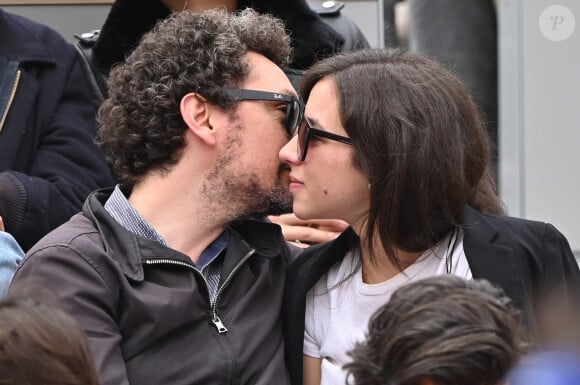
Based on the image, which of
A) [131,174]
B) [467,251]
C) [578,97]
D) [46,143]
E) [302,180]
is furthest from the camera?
[578,97]

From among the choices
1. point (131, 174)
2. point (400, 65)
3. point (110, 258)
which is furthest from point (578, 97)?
point (110, 258)

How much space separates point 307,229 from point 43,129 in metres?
0.93

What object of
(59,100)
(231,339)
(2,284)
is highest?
(59,100)

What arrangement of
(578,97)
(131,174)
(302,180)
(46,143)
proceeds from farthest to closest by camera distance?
(578,97)
(46,143)
(131,174)
(302,180)

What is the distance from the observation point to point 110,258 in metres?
2.84

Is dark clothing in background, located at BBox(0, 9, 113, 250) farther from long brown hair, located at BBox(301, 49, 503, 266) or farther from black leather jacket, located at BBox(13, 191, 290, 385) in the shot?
long brown hair, located at BBox(301, 49, 503, 266)

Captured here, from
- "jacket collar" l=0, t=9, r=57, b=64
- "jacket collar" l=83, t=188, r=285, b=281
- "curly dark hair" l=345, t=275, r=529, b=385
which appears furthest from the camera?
"jacket collar" l=0, t=9, r=57, b=64

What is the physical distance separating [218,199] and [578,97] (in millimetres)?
1998

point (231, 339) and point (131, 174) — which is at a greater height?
point (131, 174)

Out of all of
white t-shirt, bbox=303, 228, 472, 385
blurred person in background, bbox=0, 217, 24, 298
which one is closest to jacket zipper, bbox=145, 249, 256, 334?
white t-shirt, bbox=303, 228, 472, 385

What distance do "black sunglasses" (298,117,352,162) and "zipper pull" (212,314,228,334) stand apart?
0.50 metres

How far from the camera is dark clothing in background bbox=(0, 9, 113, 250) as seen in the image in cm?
335

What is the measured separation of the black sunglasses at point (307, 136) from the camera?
2.95m

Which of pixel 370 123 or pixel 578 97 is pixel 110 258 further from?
pixel 578 97
